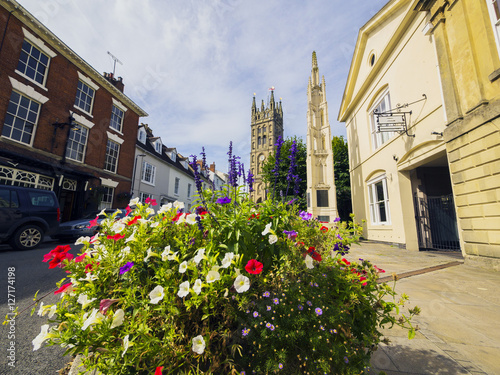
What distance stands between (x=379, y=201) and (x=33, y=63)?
18.0m

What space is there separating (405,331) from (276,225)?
196 centimetres

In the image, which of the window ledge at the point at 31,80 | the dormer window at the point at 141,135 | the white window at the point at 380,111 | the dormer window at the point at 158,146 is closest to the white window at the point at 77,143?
the window ledge at the point at 31,80

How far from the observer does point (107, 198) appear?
14.4m

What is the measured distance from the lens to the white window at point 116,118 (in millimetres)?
15164

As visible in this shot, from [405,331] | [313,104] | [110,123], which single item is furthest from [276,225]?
[313,104]

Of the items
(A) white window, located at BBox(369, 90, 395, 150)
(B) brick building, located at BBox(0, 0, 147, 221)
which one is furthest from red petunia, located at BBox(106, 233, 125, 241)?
(B) brick building, located at BBox(0, 0, 147, 221)

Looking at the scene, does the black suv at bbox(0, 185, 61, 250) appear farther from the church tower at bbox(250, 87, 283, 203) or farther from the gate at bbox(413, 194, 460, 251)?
the church tower at bbox(250, 87, 283, 203)

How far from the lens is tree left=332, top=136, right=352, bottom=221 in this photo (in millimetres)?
20391

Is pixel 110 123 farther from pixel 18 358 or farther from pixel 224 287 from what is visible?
pixel 224 287

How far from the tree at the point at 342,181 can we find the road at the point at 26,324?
20.3 m

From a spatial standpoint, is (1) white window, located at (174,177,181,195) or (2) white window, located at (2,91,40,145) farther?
(1) white window, located at (174,177,181,195)

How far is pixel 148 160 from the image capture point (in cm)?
1830

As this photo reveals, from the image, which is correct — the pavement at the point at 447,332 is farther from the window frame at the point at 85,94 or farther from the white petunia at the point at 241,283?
the window frame at the point at 85,94

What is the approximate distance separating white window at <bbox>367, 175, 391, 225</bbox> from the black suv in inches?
511
